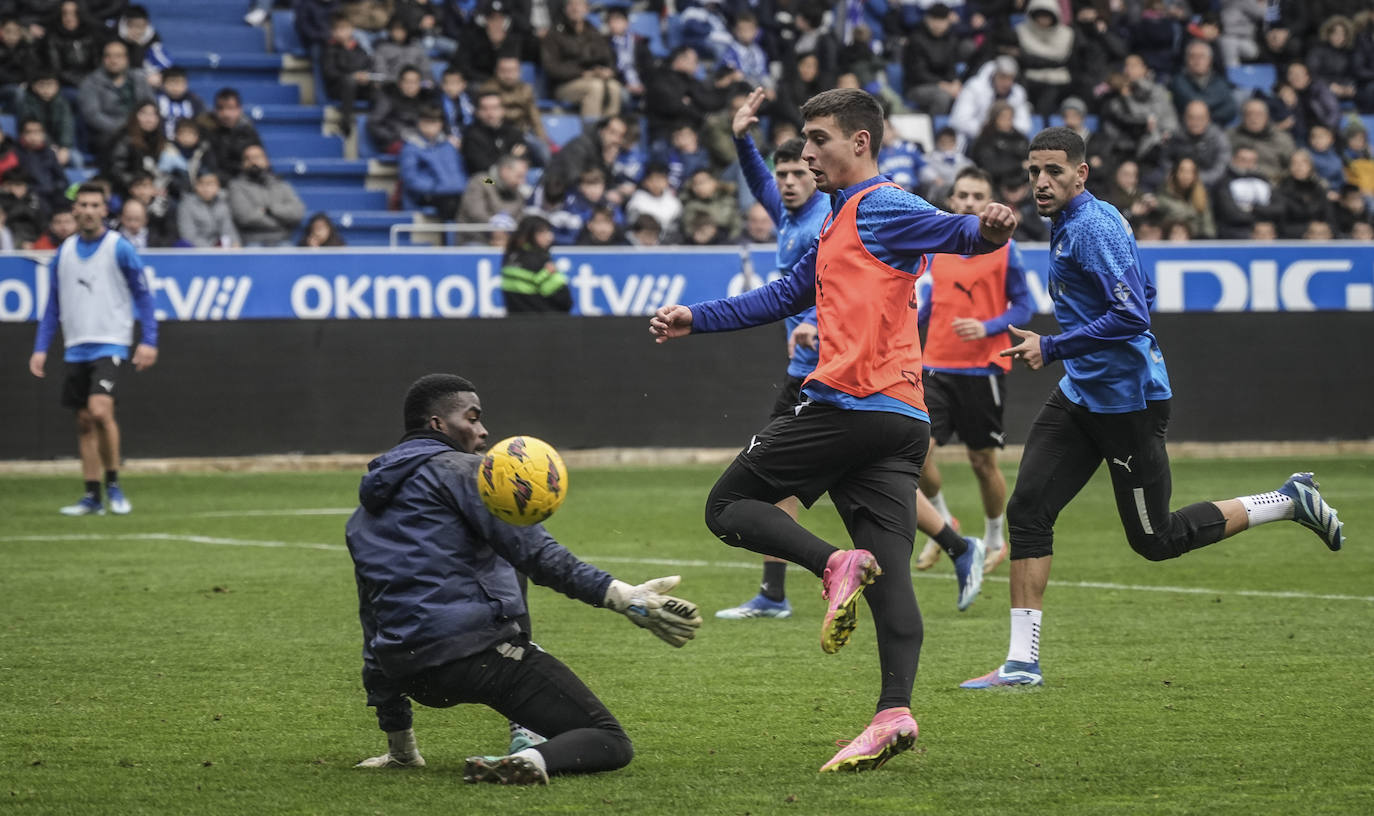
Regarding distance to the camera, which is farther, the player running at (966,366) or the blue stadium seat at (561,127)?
the blue stadium seat at (561,127)

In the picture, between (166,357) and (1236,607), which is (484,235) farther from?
(1236,607)

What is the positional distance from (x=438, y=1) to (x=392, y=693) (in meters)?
18.4

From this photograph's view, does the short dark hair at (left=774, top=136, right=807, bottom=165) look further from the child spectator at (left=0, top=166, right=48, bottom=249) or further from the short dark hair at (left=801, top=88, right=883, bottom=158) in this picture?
the child spectator at (left=0, top=166, right=48, bottom=249)

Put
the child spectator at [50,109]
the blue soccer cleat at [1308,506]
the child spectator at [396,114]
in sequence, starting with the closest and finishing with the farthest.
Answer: the blue soccer cleat at [1308,506]
the child spectator at [50,109]
the child spectator at [396,114]

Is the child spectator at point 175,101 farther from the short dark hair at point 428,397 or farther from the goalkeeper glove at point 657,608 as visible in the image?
the goalkeeper glove at point 657,608

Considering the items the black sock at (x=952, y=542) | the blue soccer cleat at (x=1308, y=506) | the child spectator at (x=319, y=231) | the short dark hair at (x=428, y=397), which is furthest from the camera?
the child spectator at (x=319, y=231)

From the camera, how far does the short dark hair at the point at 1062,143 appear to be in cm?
684

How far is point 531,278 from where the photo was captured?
1759 centimetres

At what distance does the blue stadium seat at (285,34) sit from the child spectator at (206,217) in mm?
4435

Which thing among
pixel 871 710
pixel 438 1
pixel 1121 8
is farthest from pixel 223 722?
pixel 1121 8

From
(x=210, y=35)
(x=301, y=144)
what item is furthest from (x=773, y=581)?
(x=210, y=35)

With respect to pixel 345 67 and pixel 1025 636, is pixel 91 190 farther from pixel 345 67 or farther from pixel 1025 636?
pixel 1025 636

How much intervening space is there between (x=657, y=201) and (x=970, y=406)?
9.55 metres

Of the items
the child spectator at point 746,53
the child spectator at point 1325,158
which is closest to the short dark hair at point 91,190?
the child spectator at point 746,53
